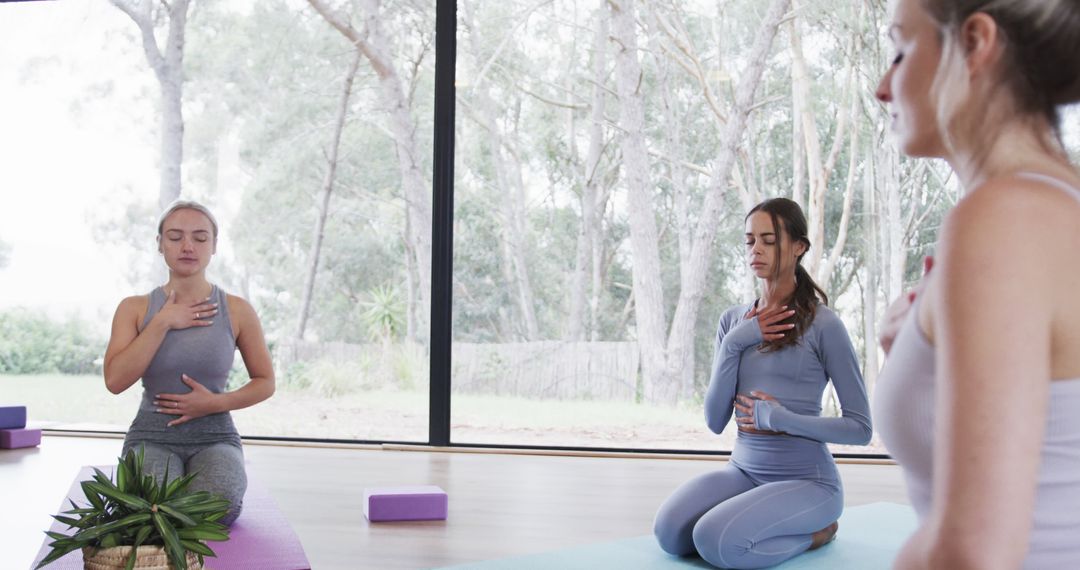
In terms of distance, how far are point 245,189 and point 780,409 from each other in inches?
154

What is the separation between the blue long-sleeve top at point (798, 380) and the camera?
2.85 m

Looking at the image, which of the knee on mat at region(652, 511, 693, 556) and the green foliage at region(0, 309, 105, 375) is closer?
the knee on mat at region(652, 511, 693, 556)

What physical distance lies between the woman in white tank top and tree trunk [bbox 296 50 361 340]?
5.21m

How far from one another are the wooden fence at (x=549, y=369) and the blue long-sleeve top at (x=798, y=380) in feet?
8.05

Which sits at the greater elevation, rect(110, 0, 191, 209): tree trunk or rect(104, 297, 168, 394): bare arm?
rect(110, 0, 191, 209): tree trunk

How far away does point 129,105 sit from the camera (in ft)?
19.2

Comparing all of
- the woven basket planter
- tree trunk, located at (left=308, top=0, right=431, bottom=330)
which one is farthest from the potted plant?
tree trunk, located at (left=308, top=0, right=431, bottom=330)

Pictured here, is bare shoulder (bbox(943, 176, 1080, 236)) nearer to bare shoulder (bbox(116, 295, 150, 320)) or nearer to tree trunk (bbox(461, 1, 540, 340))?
bare shoulder (bbox(116, 295, 150, 320))

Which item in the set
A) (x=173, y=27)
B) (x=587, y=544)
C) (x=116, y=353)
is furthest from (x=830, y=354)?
(x=173, y=27)

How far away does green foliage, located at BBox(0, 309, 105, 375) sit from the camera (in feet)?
19.2

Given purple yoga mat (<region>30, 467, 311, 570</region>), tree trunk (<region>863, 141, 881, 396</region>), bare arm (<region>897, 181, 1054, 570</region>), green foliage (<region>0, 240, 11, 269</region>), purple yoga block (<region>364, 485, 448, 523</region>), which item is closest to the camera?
bare arm (<region>897, 181, 1054, 570</region>)

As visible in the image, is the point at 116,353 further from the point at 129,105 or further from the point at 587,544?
the point at 129,105

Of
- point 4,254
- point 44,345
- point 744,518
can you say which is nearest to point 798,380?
point 744,518

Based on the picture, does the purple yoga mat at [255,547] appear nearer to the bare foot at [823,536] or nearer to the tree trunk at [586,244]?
the bare foot at [823,536]
